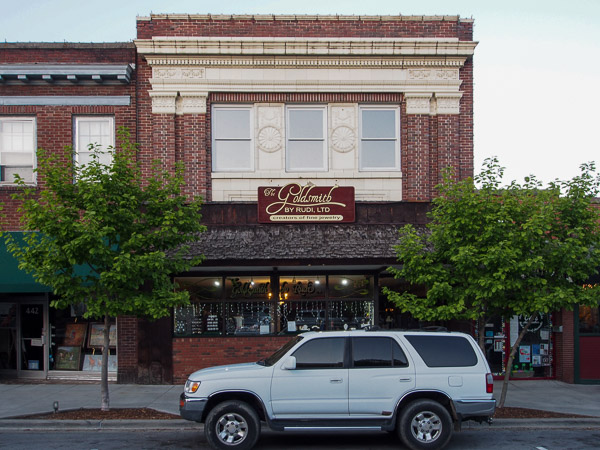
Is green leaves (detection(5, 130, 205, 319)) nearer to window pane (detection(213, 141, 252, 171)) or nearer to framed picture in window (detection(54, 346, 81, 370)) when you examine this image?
window pane (detection(213, 141, 252, 171))

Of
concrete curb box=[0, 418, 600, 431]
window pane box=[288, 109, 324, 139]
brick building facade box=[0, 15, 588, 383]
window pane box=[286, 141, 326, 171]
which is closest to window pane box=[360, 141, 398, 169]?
brick building facade box=[0, 15, 588, 383]

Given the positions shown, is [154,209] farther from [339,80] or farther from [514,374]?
[514,374]

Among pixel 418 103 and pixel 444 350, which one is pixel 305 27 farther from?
pixel 444 350

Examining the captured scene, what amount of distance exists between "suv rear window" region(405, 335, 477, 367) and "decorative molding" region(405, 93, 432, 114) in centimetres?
813

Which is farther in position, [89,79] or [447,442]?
[89,79]

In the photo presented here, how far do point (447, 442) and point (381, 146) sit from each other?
876 cm

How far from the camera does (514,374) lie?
1617cm

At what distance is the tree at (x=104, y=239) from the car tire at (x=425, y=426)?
180 inches

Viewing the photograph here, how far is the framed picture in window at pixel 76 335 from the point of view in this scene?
16062mm

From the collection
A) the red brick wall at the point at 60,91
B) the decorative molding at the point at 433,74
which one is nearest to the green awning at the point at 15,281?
the red brick wall at the point at 60,91

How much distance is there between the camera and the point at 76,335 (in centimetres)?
1608

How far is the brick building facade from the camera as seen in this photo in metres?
15.6

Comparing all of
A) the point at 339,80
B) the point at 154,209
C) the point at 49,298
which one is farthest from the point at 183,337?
the point at 339,80

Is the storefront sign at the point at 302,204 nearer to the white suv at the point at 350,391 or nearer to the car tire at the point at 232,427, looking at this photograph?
the white suv at the point at 350,391
